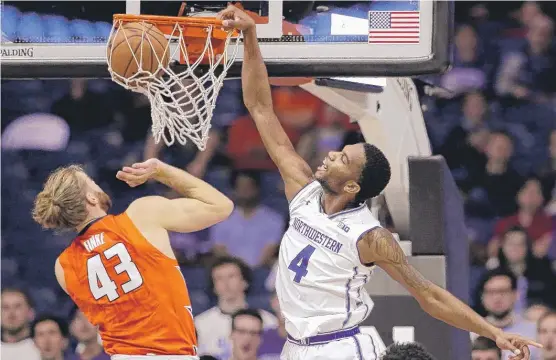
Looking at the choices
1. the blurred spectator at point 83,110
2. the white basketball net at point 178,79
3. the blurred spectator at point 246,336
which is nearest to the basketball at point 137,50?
the white basketball net at point 178,79

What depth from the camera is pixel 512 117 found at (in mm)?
9242

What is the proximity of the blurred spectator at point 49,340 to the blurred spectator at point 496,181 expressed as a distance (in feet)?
12.1

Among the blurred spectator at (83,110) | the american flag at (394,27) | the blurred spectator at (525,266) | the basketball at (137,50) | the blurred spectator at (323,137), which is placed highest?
the american flag at (394,27)

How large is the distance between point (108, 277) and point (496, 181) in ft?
17.7

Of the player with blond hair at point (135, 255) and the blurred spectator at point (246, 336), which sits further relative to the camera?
the blurred spectator at point (246, 336)

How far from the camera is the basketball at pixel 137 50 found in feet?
15.5

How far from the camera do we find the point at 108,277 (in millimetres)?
4301

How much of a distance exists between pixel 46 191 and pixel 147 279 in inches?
22.3

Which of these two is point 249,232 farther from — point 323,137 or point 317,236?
point 317,236

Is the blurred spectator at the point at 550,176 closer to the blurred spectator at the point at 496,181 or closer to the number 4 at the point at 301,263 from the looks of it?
the blurred spectator at the point at 496,181

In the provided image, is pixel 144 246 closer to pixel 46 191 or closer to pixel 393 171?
pixel 46 191

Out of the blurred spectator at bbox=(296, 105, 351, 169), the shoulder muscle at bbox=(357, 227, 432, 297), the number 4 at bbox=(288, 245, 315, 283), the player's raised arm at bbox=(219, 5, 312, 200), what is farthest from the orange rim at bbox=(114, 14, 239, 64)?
the blurred spectator at bbox=(296, 105, 351, 169)

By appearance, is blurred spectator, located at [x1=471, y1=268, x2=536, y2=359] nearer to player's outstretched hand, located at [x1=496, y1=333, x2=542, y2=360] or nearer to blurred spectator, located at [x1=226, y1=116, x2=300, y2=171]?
blurred spectator, located at [x1=226, y1=116, x2=300, y2=171]

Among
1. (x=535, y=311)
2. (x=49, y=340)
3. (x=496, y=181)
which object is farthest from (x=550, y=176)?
(x=49, y=340)
